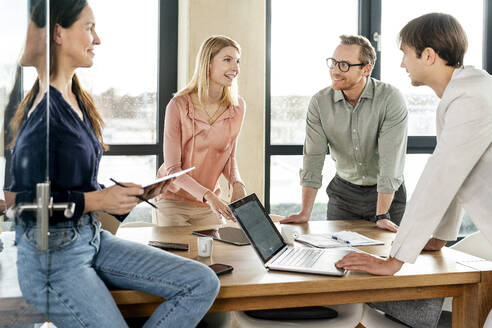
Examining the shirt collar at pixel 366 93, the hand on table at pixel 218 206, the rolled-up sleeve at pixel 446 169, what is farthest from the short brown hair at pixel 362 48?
the rolled-up sleeve at pixel 446 169

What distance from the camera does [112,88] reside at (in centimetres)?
415

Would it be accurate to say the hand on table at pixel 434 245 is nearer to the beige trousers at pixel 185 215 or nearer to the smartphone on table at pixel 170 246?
the smartphone on table at pixel 170 246

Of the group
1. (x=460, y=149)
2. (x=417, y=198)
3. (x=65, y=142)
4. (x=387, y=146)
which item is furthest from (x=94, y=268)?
(x=387, y=146)

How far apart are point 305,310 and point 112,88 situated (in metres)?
2.59

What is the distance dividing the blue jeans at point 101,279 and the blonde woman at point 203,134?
111 centimetres

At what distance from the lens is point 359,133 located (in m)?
3.10

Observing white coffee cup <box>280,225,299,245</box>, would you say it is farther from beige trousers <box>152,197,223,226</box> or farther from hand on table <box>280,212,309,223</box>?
beige trousers <box>152,197,223,226</box>

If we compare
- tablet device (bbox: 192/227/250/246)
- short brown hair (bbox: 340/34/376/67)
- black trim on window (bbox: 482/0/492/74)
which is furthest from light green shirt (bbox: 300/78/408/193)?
Answer: black trim on window (bbox: 482/0/492/74)

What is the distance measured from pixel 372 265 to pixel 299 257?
298 millimetres

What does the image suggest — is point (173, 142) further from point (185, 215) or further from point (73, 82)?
point (73, 82)

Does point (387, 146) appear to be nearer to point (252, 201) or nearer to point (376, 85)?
point (376, 85)

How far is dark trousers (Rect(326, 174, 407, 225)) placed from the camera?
315 centimetres

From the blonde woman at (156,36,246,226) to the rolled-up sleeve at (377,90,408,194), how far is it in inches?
30.0

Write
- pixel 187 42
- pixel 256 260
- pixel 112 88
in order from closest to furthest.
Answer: pixel 256 260
pixel 187 42
pixel 112 88
